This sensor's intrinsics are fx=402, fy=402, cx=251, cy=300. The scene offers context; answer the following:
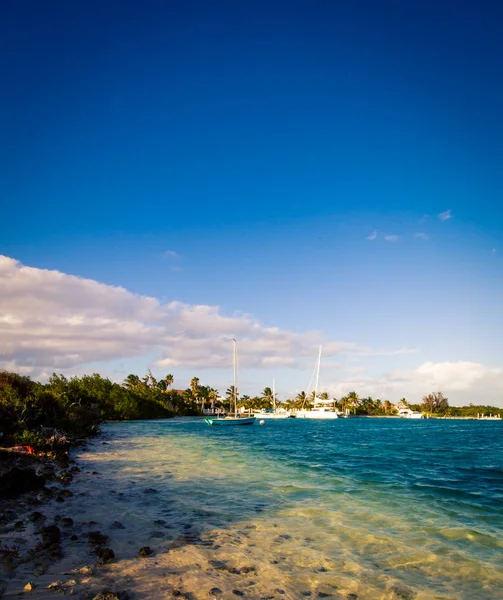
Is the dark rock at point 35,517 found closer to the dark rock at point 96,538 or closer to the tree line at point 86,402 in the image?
the dark rock at point 96,538

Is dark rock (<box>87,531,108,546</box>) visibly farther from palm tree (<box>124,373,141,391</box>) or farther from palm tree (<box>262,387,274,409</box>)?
palm tree (<box>262,387,274,409</box>)

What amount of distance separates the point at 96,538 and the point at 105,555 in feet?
4.46

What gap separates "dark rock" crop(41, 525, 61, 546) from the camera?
27.8 feet

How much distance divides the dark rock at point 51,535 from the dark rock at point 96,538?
2.17ft

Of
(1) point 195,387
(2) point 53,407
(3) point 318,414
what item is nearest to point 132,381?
(1) point 195,387

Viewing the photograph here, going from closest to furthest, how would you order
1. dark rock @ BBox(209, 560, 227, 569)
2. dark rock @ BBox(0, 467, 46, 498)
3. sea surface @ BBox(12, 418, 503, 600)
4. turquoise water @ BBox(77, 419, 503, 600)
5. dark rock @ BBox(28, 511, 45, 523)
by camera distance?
sea surface @ BBox(12, 418, 503, 600), turquoise water @ BBox(77, 419, 503, 600), dark rock @ BBox(209, 560, 227, 569), dark rock @ BBox(28, 511, 45, 523), dark rock @ BBox(0, 467, 46, 498)

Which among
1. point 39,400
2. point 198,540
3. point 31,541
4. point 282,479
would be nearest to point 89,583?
point 31,541

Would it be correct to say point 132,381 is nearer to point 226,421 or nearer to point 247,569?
point 226,421

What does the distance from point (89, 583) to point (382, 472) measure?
19.8 meters

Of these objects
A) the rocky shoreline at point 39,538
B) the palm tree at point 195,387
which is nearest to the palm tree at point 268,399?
the palm tree at point 195,387

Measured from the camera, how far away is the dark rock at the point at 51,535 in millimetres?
8473

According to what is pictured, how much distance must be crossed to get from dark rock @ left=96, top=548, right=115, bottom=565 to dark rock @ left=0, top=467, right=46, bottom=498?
6339mm

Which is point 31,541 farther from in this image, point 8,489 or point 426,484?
point 426,484

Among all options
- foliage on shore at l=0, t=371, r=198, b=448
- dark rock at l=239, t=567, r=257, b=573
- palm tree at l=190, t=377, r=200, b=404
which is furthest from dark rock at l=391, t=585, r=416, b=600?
palm tree at l=190, t=377, r=200, b=404
